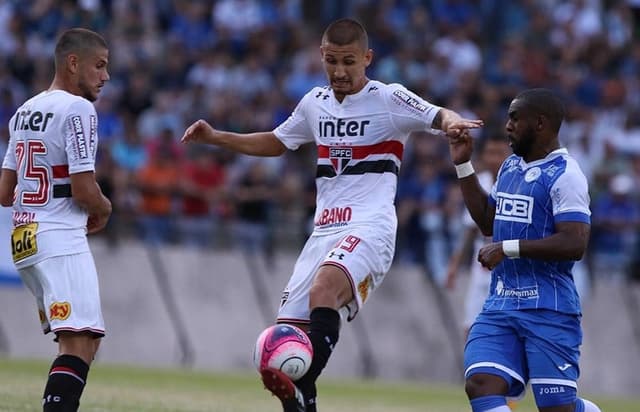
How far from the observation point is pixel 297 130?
10094mm

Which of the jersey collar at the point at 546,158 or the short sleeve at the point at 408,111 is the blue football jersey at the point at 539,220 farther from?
the short sleeve at the point at 408,111

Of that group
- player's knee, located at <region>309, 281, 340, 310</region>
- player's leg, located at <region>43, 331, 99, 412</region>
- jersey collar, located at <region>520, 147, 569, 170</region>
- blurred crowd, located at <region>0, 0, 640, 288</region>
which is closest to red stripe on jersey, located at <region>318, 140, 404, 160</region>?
player's knee, located at <region>309, 281, 340, 310</region>

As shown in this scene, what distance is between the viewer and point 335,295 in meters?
9.09

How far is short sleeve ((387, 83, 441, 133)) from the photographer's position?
9.40m

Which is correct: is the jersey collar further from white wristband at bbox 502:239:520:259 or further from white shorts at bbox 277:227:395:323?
white shorts at bbox 277:227:395:323

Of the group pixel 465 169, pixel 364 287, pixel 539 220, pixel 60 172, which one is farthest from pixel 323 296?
pixel 60 172

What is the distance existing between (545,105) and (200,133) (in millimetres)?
2613

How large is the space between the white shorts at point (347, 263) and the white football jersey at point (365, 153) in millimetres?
89

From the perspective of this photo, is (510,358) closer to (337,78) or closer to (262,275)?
(337,78)

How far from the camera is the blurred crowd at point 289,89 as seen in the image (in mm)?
19688

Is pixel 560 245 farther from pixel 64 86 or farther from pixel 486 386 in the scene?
pixel 64 86

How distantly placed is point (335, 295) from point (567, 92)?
52.5 ft

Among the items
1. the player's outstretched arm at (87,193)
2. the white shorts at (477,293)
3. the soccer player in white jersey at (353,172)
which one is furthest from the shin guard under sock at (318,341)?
the white shorts at (477,293)

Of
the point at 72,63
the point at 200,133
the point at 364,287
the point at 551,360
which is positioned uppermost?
the point at 72,63
